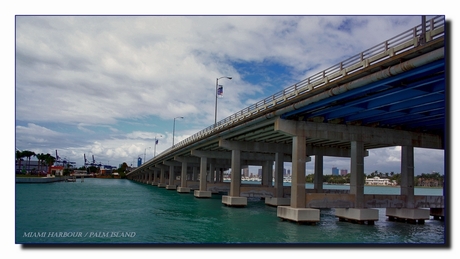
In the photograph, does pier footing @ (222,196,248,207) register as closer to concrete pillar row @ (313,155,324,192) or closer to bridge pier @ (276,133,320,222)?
concrete pillar row @ (313,155,324,192)

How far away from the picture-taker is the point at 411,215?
134 ft

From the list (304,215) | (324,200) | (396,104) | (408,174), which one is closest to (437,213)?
(408,174)

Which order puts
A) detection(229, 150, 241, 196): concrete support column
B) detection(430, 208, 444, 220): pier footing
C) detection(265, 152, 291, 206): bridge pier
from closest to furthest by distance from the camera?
detection(430, 208, 444, 220): pier footing → detection(229, 150, 241, 196): concrete support column → detection(265, 152, 291, 206): bridge pier

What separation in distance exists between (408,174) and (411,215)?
4289 millimetres

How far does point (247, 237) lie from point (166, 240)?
5.66 m

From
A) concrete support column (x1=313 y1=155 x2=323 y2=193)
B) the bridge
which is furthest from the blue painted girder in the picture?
concrete support column (x1=313 y1=155 x2=323 y2=193)

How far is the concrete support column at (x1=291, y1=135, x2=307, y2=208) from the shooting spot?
37.4m

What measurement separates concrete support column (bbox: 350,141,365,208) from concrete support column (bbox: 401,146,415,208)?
5.91 metres

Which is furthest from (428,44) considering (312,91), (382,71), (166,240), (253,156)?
(253,156)

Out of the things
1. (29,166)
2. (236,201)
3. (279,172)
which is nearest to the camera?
(236,201)

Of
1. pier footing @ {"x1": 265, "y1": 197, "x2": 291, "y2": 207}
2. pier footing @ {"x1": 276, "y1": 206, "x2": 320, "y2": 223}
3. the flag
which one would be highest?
the flag

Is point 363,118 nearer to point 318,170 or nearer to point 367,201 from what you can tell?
point 367,201

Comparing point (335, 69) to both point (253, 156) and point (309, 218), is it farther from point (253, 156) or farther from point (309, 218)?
point (253, 156)

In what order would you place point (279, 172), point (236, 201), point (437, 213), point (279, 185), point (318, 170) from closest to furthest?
point (437, 213) < point (236, 201) < point (279, 172) < point (279, 185) < point (318, 170)
